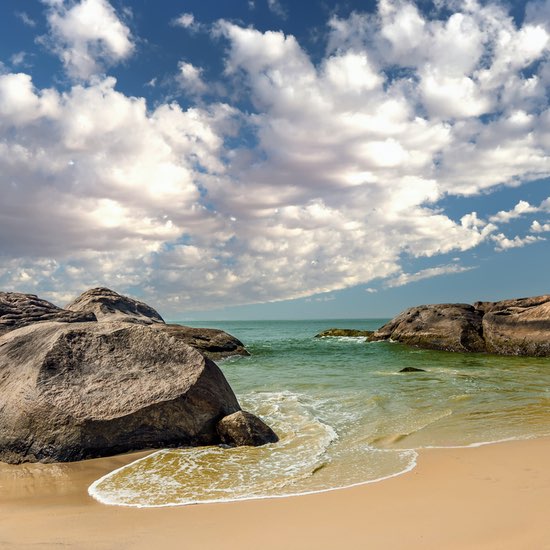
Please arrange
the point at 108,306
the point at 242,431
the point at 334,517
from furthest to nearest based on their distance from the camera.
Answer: the point at 108,306
the point at 242,431
the point at 334,517

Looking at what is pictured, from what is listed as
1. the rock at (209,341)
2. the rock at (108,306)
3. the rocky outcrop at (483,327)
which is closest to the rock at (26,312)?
the rock at (108,306)

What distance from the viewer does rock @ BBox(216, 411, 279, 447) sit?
9.20 metres

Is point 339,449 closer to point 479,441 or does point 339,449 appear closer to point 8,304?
point 479,441

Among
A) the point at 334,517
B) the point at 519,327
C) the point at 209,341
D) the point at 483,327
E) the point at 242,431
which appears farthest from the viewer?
the point at 483,327

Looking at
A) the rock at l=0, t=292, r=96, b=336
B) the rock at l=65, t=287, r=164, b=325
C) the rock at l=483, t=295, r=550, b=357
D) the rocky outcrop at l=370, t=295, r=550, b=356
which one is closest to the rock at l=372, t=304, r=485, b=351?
the rocky outcrop at l=370, t=295, r=550, b=356

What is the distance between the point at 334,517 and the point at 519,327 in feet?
89.9

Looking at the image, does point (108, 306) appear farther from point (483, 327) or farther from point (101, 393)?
point (483, 327)

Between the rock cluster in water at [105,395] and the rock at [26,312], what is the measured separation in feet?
34.5

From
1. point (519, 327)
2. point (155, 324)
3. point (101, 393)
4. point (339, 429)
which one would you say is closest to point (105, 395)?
point (101, 393)

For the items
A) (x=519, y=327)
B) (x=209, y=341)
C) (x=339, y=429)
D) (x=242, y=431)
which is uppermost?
(x=209, y=341)

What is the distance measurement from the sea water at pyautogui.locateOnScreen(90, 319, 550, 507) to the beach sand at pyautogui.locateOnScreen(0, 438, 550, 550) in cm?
51

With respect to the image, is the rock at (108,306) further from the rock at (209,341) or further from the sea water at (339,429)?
the sea water at (339,429)

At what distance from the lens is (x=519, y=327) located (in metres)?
28.7

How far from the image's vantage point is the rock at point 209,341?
95.3 feet
